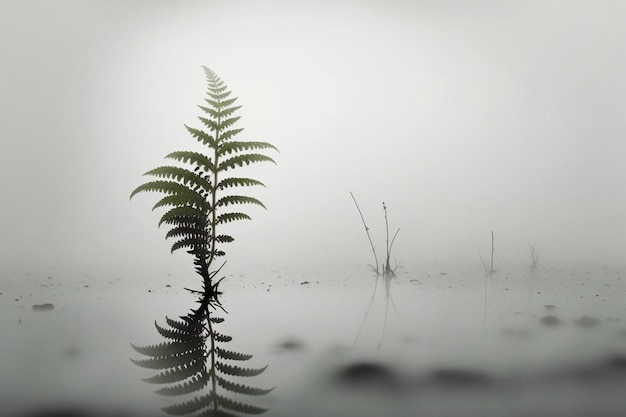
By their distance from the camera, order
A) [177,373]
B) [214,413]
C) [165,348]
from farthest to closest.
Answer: [165,348] < [177,373] < [214,413]

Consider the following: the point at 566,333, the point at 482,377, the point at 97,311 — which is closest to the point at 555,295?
the point at 566,333

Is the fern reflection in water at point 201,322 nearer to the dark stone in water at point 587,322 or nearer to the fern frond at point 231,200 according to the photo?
the fern frond at point 231,200

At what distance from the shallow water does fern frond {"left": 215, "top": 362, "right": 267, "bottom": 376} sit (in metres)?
0.03

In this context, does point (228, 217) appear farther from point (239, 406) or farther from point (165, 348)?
point (239, 406)

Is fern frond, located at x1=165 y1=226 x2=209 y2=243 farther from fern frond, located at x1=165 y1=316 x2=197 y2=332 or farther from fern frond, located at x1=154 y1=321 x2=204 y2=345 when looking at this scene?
fern frond, located at x1=154 y1=321 x2=204 y2=345

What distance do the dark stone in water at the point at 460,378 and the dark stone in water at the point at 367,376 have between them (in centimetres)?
9

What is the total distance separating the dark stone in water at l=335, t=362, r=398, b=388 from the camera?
3.58 ft

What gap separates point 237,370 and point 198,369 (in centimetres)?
9

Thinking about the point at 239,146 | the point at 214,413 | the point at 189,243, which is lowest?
the point at 214,413

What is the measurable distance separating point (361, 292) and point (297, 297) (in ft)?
0.98

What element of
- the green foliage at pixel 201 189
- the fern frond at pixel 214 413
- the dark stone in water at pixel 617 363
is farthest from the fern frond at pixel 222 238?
the dark stone in water at pixel 617 363

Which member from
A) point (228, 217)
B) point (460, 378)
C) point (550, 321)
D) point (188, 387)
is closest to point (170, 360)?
point (188, 387)

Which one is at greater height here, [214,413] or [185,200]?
[185,200]

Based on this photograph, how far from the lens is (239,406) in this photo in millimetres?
956
